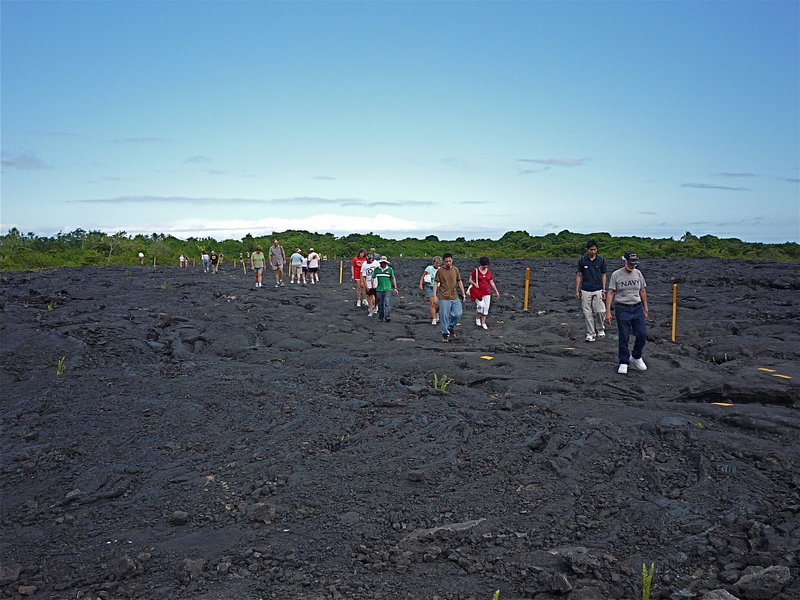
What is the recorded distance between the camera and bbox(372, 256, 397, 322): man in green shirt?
17.8 meters

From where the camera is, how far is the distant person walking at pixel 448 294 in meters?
14.9

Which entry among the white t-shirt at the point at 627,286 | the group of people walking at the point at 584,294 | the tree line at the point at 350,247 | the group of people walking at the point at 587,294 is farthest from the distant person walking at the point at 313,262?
the tree line at the point at 350,247

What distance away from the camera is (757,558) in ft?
16.4

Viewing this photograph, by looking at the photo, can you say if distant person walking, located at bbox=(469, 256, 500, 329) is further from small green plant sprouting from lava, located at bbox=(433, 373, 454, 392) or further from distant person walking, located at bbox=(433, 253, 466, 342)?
small green plant sprouting from lava, located at bbox=(433, 373, 454, 392)

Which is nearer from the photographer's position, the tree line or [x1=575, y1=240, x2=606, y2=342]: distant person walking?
[x1=575, y1=240, x2=606, y2=342]: distant person walking

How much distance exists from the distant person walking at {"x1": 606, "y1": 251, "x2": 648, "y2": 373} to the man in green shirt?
291 inches

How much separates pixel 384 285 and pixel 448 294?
3478 mm

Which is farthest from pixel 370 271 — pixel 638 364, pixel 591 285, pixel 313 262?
pixel 313 262

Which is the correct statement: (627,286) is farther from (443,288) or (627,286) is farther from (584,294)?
(443,288)

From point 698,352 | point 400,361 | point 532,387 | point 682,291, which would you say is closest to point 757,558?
point 532,387

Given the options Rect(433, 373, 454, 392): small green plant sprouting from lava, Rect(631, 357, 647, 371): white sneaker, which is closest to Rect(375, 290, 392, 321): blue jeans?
Rect(433, 373, 454, 392): small green plant sprouting from lava

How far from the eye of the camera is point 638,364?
11.5 metres

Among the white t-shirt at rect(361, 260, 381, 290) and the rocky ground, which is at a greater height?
the white t-shirt at rect(361, 260, 381, 290)

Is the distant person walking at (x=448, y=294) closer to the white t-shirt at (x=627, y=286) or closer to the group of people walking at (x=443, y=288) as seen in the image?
the group of people walking at (x=443, y=288)
